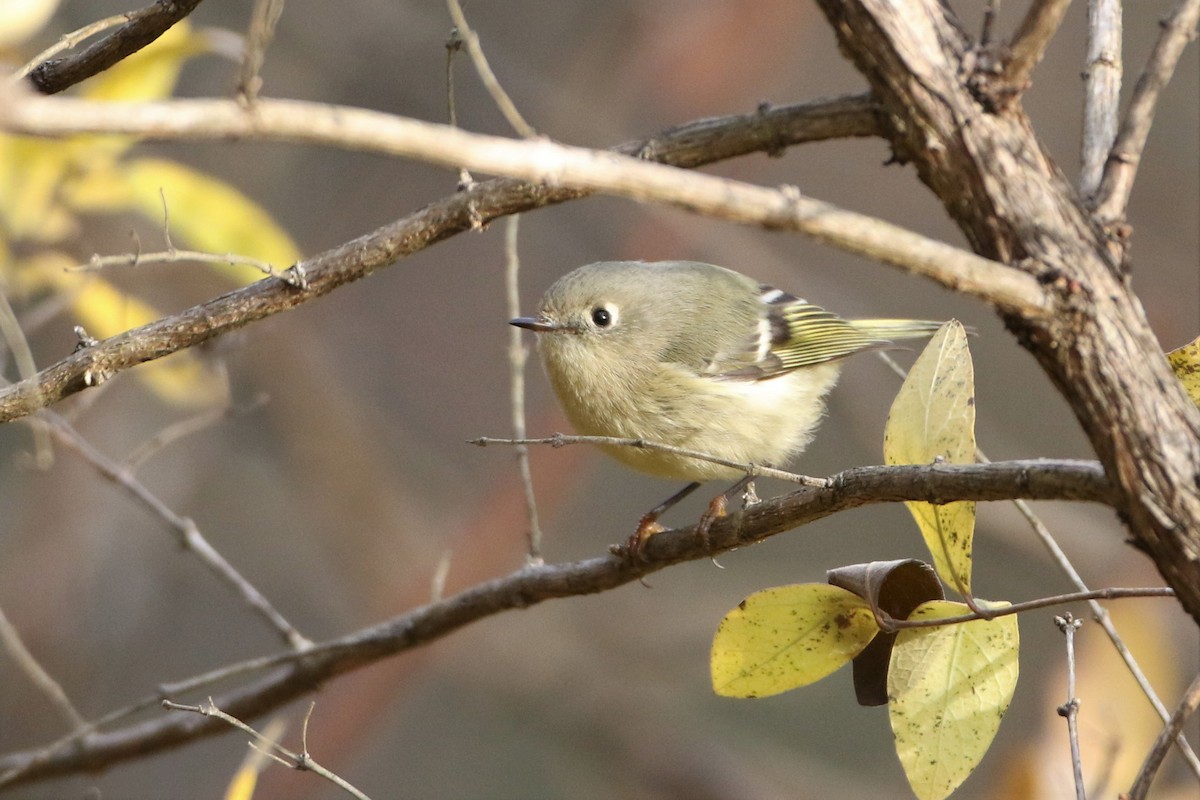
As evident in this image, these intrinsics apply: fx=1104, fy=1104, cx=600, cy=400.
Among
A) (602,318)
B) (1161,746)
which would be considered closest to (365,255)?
(1161,746)

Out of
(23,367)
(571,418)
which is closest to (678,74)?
(571,418)

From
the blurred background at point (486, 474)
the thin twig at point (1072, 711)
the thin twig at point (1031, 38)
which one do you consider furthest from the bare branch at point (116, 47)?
the blurred background at point (486, 474)

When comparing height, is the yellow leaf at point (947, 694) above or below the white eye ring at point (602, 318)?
below

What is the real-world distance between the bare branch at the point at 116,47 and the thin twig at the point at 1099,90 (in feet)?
2.61

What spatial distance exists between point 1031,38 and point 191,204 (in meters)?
1.26

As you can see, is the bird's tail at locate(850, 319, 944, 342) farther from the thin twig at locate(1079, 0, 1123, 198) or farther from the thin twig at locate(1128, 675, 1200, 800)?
the thin twig at locate(1128, 675, 1200, 800)

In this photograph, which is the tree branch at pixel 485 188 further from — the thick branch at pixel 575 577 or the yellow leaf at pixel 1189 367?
the yellow leaf at pixel 1189 367

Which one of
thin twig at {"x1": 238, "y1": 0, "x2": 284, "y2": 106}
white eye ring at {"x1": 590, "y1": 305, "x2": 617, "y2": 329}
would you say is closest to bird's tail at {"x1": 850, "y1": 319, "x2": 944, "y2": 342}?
white eye ring at {"x1": 590, "y1": 305, "x2": 617, "y2": 329}

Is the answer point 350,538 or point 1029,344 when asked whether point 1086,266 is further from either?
point 350,538

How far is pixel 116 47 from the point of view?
3.56 ft

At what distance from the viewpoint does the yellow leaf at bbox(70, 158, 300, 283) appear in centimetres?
162

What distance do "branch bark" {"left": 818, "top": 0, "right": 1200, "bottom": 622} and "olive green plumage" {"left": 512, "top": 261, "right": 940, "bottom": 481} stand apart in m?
0.99

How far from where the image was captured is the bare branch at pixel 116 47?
1043 millimetres

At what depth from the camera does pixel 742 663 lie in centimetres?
106
